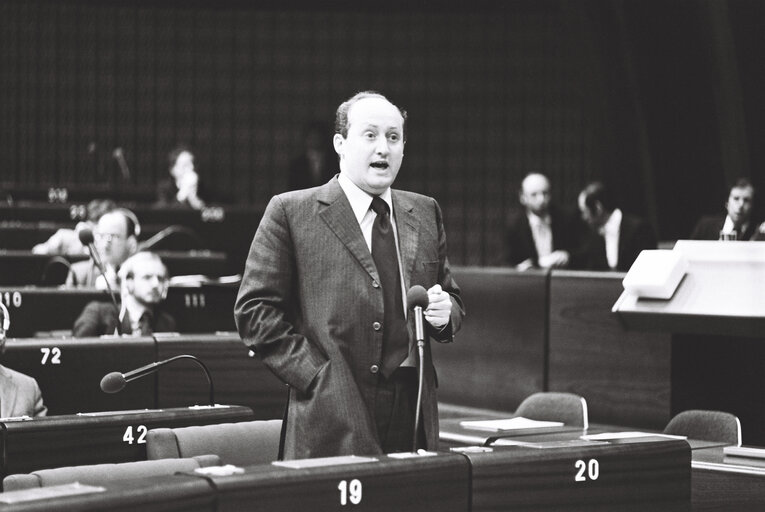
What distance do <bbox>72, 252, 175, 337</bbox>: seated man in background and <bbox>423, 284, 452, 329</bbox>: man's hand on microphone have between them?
353cm

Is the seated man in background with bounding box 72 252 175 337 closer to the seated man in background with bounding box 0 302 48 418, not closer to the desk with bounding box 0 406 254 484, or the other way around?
the seated man in background with bounding box 0 302 48 418

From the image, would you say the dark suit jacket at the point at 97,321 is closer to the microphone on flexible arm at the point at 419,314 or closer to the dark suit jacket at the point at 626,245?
the dark suit jacket at the point at 626,245

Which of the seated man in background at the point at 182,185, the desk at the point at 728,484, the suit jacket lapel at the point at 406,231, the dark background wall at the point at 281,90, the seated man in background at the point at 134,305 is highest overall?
the dark background wall at the point at 281,90

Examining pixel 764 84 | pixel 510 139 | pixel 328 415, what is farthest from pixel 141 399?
pixel 510 139

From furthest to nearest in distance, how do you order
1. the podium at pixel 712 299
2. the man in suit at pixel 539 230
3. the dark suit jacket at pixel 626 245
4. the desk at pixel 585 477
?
1. the man in suit at pixel 539 230
2. the dark suit jacket at pixel 626 245
3. the podium at pixel 712 299
4. the desk at pixel 585 477

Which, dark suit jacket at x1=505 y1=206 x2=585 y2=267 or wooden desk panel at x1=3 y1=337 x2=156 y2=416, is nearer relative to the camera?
wooden desk panel at x1=3 y1=337 x2=156 y2=416

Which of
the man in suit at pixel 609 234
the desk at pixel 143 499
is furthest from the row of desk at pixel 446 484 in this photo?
the man in suit at pixel 609 234

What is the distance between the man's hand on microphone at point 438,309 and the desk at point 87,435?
154 centimetres

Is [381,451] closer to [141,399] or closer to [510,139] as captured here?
[141,399]

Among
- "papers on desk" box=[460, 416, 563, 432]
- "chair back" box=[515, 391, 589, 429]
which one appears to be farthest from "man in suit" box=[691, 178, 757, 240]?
"papers on desk" box=[460, 416, 563, 432]

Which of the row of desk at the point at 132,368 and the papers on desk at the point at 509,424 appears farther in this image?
the row of desk at the point at 132,368

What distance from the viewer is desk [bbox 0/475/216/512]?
82.7 inches

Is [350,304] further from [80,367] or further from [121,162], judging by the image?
[121,162]

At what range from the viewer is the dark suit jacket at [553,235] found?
870 cm
